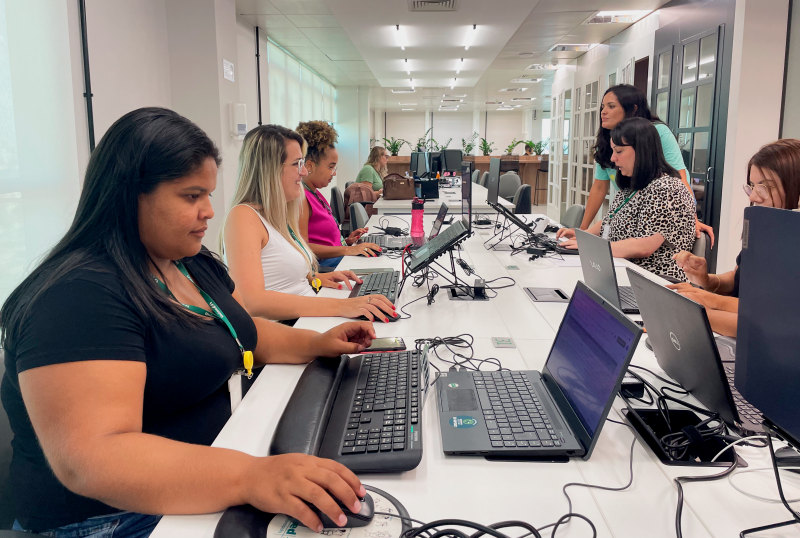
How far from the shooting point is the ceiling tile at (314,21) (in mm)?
5879

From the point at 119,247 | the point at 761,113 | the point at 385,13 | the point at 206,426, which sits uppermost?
the point at 385,13

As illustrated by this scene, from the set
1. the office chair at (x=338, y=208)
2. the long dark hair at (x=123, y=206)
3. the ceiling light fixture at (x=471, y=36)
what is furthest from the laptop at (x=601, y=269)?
the ceiling light fixture at (x=471, y=36)

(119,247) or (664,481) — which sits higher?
(119,247)

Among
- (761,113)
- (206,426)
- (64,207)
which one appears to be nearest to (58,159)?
(64,207)

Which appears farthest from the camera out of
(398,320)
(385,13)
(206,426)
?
(385,13)

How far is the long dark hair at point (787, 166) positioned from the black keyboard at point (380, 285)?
1371 mm

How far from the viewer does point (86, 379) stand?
2.60ft

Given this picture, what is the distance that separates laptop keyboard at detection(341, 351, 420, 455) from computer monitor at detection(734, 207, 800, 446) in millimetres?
541

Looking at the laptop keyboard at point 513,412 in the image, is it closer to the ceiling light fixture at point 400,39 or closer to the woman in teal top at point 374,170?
the ceiling light fixture at point 400,39

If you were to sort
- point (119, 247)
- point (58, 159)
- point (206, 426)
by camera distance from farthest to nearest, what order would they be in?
point (58, 159) < point (206, 426) < point (119, 247)

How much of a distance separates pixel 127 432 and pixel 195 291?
0.44 metres

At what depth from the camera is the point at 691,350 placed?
103cm

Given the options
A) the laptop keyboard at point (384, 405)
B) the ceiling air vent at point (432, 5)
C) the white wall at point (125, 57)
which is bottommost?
the laptop keyboard at point (384, 405)

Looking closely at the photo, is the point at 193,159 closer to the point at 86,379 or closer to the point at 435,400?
the point at 86,379
